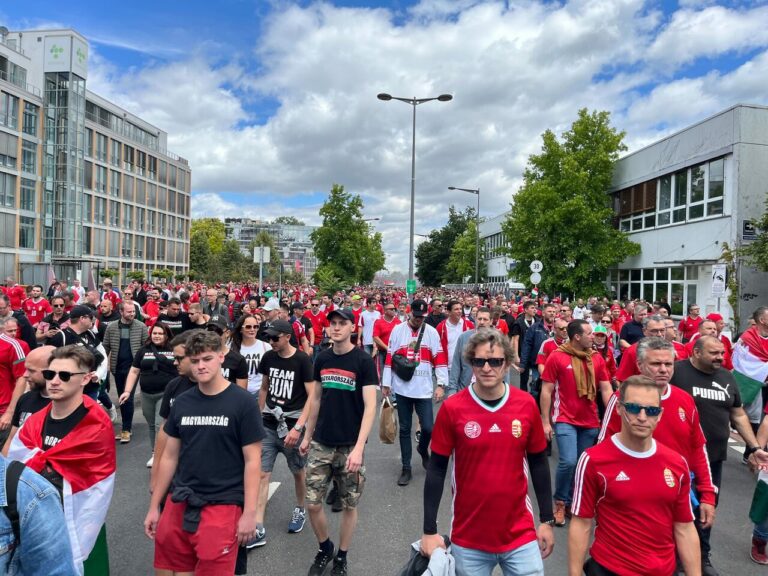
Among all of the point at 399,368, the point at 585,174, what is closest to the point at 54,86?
the point at 585,174

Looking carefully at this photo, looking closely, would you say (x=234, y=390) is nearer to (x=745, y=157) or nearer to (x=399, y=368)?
(x=399, y=368)

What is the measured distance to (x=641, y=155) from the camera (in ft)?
83.3

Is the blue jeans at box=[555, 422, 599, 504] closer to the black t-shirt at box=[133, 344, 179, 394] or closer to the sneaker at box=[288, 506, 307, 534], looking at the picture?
the sneaker at box=[288, 506, 307, 534]

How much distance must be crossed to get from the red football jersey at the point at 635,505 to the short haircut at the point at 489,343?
0.66 metres

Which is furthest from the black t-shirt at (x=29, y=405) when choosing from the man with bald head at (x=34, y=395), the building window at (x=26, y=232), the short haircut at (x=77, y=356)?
the building window at (x=26, y=232)

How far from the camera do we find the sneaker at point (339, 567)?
3.88 meters

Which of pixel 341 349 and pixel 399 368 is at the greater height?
pixel 341 349

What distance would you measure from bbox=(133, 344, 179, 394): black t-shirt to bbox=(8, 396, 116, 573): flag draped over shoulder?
3.20m

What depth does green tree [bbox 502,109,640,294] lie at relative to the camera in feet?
85.5

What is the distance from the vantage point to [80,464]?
298 cm

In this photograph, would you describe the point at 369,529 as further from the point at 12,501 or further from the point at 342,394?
the point at 12,501

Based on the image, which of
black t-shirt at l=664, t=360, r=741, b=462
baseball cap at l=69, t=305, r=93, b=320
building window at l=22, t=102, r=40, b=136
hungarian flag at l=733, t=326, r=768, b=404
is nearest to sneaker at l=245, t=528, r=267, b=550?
black t-shirt at l=664, t=360, r=741, b=462

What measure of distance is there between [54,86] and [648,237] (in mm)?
48151

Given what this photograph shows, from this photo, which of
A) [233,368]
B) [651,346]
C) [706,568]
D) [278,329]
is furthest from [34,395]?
[706,568]
